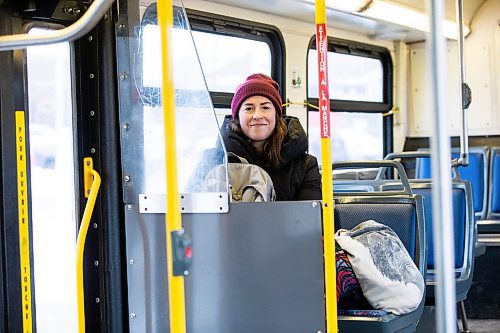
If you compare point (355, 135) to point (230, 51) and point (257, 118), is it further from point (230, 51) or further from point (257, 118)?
point (257, 118)

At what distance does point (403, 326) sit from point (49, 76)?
1657 millimetres

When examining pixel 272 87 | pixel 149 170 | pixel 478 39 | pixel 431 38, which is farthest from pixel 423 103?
pixel 431 38

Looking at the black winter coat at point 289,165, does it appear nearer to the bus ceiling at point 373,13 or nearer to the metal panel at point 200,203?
the metal panel at point 200,203

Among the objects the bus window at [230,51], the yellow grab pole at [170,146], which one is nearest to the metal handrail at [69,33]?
the yellow grab pole at [170,146]

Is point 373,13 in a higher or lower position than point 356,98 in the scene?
higher

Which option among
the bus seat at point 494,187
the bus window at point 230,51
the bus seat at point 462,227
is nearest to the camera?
the bus seat at point 462,227

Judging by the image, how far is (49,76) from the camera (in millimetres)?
2699

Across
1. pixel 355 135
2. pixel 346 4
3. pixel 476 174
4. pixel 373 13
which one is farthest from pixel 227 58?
pixel 476 174

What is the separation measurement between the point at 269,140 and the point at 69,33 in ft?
4.05

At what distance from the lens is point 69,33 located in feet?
7.06

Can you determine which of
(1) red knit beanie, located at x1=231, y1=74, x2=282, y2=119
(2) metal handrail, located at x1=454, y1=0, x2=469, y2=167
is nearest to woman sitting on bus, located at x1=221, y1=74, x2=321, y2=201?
(1) red knit beanie, located at x1=231, y1=74, x2=282, y2=119

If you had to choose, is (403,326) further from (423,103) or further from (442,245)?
(423,103)

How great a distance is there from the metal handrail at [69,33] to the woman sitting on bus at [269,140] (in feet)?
3.63

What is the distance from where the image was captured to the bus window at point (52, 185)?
2.63 m
